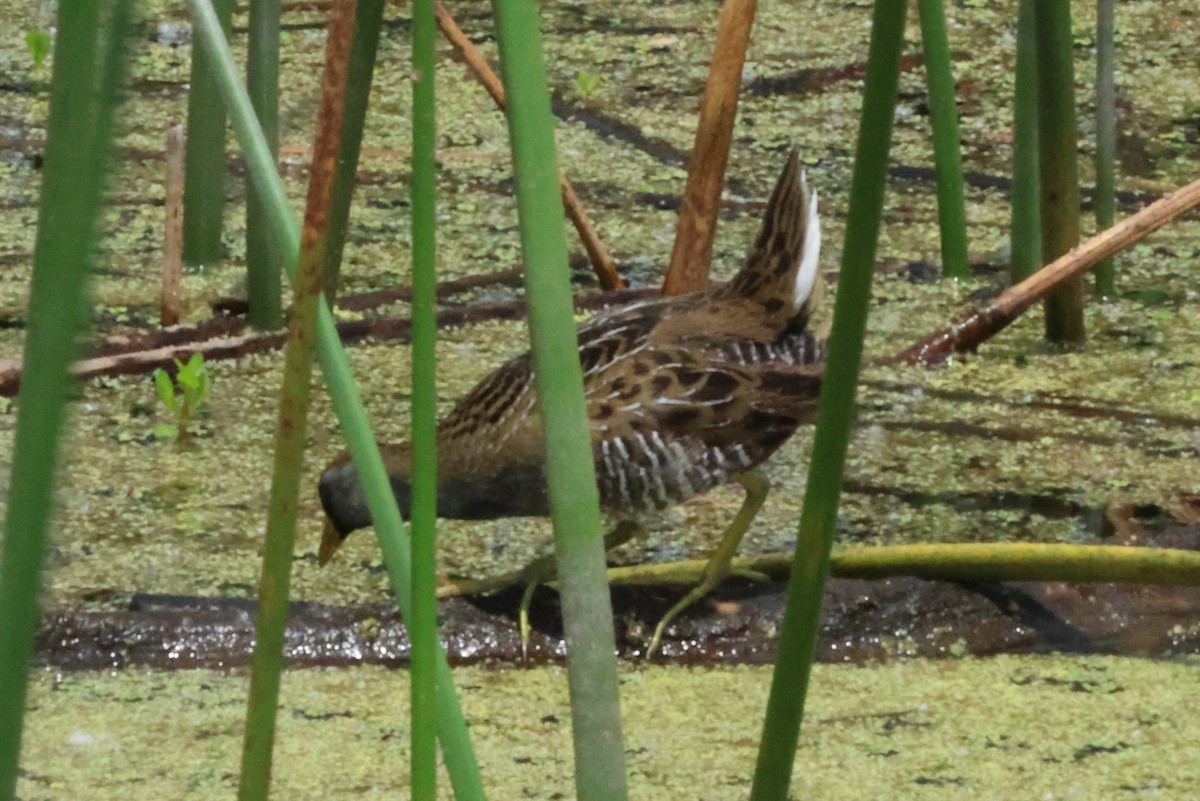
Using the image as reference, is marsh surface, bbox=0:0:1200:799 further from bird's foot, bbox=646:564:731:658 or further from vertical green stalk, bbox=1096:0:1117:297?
vertical green stalk, bbox=1096:0:1117:297

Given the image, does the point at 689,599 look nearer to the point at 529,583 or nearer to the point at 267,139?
the point at 529,583

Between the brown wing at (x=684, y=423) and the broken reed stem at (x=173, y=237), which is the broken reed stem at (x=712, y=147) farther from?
the broken reed stem at (x=173, y=237)

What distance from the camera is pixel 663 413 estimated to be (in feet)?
6.38

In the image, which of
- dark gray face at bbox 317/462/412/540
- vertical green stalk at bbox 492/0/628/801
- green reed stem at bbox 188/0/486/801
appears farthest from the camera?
dark gray face at bbox 317/462/412/540

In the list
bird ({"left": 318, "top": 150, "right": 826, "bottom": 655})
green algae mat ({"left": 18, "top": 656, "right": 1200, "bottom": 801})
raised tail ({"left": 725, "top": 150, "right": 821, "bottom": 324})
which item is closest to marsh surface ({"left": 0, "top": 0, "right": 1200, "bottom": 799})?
green algae mat ({"left": 18, "top": 656, "right": 1200, "bottom": 801})

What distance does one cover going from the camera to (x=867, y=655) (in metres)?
1.75

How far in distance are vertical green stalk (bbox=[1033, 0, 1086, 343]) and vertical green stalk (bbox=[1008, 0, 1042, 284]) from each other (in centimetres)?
3

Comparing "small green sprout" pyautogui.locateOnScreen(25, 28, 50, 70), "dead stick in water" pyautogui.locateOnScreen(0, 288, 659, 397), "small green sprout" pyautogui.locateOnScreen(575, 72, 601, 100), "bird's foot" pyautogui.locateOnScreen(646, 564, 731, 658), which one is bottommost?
"bird's foot" pyautogui.locateOnScreen(646, 564, 731, 658)

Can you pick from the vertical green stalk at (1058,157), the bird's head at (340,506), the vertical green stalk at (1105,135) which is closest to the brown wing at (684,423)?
the bird's head at (340,506)

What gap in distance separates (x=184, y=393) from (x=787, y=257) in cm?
82

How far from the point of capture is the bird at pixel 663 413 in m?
1.92

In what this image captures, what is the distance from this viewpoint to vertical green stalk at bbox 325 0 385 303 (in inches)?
29.5

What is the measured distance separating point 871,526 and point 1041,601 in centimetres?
34

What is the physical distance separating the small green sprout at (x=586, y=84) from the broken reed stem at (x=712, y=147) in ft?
3.79
